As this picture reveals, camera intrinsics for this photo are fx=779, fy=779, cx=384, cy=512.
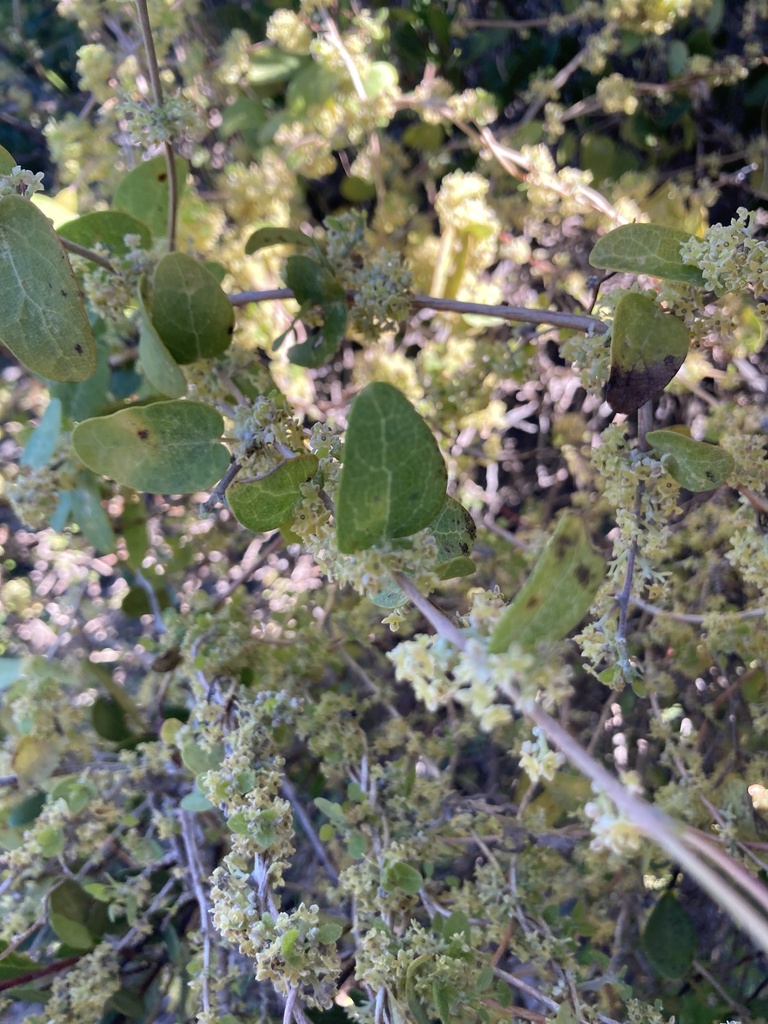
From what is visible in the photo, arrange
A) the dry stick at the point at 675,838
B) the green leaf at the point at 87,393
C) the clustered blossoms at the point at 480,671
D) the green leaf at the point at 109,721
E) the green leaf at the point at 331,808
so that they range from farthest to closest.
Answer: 1. the green leaf at the point at 109,721
2. the green leaf at the point at 87,393
3. the green leaf at the point at 331,808
4. the clustered blossoms at the point at 480,671
5. the dry stick at the point at 675,838

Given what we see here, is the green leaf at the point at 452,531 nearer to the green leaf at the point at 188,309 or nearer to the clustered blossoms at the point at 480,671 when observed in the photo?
the clustered blossoms at the point at 480,671

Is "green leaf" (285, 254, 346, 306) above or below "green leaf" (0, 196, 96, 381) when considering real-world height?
below

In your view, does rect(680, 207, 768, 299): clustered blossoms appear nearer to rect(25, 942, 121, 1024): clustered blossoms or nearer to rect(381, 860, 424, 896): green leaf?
rect(381, 860, 424, 896): green leaf

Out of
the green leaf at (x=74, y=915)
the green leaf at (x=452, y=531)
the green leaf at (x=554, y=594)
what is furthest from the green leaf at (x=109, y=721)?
the green leaf at (x=554, y=594)

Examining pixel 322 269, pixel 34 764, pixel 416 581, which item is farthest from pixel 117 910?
pixel 322 269

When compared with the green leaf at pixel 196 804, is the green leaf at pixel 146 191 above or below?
above

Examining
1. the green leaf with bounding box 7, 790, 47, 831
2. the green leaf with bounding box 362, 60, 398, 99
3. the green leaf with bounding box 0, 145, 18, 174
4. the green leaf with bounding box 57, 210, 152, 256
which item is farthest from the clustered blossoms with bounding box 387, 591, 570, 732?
the green leaf with bounding box 362, 60, 398, 99

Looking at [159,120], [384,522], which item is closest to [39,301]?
[159,120]
